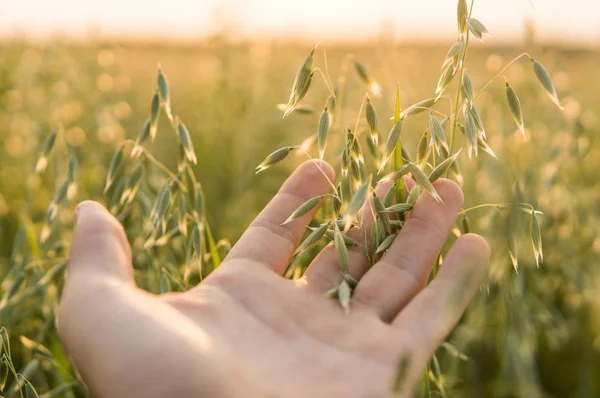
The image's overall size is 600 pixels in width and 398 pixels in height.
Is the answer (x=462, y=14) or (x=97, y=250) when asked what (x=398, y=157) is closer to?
(x=462, y=14)

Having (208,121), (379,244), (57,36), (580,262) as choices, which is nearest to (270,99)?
(208,121)

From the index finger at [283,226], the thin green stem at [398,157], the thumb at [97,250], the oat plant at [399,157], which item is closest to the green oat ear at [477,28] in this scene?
the oat plant at [399,157]

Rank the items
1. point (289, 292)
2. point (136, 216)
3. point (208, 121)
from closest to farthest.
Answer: point (289, 292) < point (136, 216) < point (208, 121)

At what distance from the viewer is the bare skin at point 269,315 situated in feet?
4.16

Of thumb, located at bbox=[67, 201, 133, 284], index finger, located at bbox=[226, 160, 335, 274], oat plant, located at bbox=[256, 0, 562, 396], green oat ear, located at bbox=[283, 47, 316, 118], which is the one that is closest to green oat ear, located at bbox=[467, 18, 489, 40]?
oat plant, located at bbox=[256, 0, 562, 396]

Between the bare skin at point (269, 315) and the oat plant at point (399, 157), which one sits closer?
the bare skin at point (269, 315)

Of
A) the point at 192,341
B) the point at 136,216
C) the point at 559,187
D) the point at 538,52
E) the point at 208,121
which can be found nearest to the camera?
the point at 192,341

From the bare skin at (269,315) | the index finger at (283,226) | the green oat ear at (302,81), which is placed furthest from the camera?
the index finger at (283,226)

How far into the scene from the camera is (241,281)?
1.59m

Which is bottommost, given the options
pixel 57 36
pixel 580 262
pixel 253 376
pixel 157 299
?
pixel 580 262

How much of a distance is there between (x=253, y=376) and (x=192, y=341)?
15 centimetres

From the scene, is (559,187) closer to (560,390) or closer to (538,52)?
(538,52)

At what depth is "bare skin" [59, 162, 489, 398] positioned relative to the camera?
4.16ft

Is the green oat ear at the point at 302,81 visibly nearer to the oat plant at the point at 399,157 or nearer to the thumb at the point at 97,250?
the oat plant at the point at 399,157
